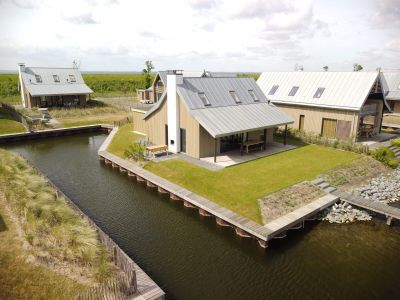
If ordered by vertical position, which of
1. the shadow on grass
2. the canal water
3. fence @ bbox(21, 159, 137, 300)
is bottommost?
the canal water

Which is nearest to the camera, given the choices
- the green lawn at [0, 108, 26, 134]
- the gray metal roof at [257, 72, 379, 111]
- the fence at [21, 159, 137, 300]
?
the fence at [21, 159, 137, 300]

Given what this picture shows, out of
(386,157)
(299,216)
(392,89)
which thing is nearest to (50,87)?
(299,216)

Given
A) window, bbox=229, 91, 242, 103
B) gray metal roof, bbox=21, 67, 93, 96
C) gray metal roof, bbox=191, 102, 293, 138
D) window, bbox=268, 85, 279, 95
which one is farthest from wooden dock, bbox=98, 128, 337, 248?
gray metal roof, bbox=21, 67, 93, 96

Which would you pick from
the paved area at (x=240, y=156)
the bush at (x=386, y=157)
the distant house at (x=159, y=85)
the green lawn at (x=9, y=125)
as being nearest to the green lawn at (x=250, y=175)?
the paved area at (x=240, y=156)

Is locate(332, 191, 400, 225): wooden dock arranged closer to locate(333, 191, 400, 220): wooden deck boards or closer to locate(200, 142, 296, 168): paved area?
locate(333, 191, 400, 220): wooden deck boards

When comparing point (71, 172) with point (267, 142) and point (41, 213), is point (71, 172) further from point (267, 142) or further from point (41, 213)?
point (267, 142)

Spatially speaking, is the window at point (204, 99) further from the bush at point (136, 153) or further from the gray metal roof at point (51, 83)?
the gray metal roof at point (51, 83)

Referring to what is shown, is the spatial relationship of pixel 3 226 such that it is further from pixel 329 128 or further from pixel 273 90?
pixel 273 90
